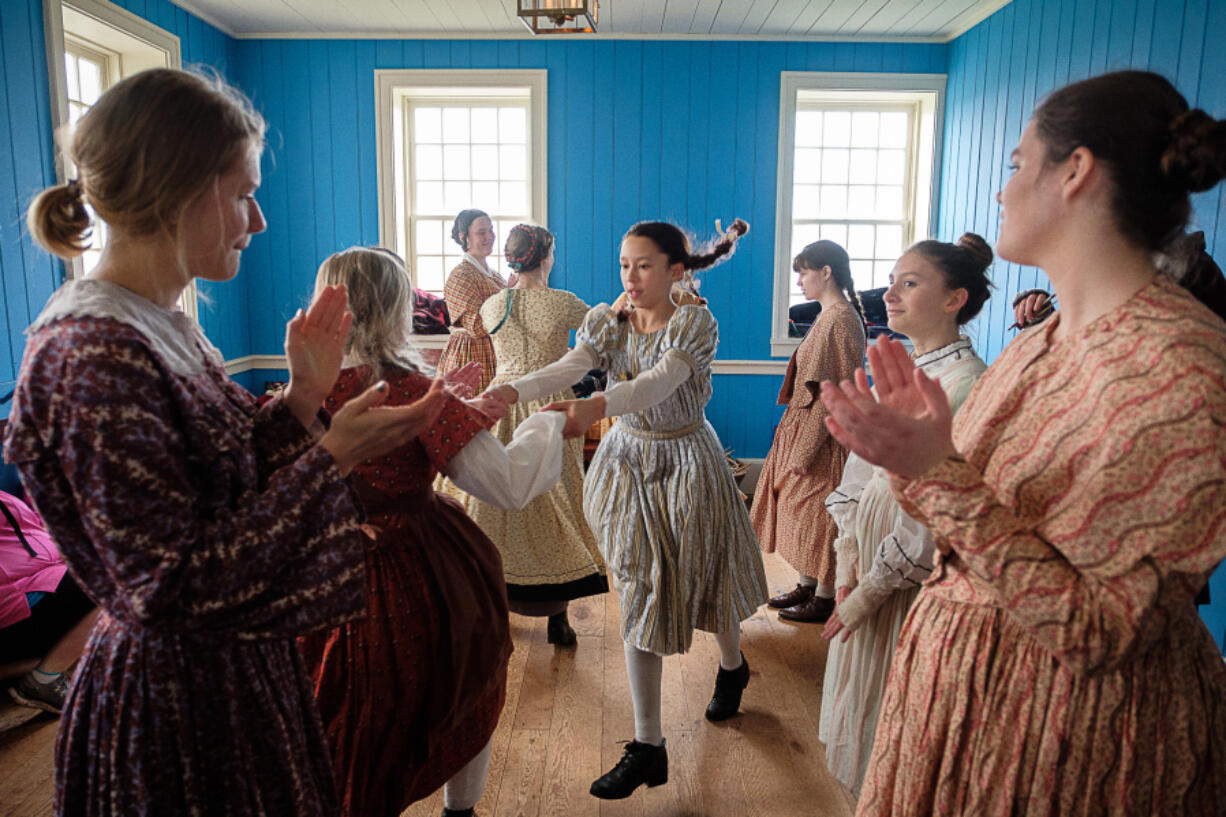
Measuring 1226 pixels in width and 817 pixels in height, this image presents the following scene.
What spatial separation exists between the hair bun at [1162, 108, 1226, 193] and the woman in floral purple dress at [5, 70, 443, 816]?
987mm

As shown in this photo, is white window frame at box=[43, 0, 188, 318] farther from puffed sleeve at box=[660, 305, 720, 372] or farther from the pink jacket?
puffed sleeve at box=[660, 305, 720, 372]

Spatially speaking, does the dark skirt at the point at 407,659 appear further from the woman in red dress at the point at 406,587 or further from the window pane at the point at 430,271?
the window pane at the point at 430,271

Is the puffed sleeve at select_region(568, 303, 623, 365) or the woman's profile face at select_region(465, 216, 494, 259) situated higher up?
the woman's profile face at select_region(465, 216, 494, 259)

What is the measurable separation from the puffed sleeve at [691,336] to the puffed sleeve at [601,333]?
205mm

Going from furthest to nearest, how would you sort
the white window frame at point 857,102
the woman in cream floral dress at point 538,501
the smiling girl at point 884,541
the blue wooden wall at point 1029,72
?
the white window frame at point 857,102
the woman in cream floral dress at point 538,501
the blue wooden wall at point 1029,72
the smiling girl at point 884,541

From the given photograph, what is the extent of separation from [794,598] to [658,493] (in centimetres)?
157

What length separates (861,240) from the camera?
19.1ft

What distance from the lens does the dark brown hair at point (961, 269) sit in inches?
82.5

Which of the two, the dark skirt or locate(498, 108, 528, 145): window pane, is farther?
locate(498, 108, 528, 145): window pane

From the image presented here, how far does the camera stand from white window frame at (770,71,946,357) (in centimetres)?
543

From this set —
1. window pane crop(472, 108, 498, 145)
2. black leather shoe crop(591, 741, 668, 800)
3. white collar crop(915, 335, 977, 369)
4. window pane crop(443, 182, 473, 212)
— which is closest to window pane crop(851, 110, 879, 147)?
window pane crop(472, 108, 498, 145)

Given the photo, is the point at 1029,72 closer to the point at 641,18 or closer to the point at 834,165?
the point at 834,165

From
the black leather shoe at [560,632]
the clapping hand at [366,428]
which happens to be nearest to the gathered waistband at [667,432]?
the black leather shoe at [560,632]

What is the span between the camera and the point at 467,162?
5.77 m
